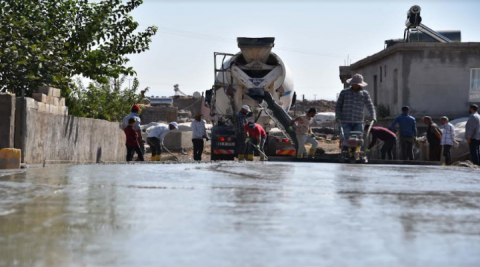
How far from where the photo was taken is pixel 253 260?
318cm

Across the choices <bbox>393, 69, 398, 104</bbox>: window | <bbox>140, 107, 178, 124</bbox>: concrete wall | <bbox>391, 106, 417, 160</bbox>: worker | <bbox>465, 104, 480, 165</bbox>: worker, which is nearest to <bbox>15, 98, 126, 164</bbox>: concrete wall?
<bbox>391, 106, 417, 160</bbox>: worker

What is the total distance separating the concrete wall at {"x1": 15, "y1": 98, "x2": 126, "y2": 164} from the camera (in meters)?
10.8

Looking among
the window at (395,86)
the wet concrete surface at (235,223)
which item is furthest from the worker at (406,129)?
the window at (395,86)

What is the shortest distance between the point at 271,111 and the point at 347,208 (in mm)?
15183

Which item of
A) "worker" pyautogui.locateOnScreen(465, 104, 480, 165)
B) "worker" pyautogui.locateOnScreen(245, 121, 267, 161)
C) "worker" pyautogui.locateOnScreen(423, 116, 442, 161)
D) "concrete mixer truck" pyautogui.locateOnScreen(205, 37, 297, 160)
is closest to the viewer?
"worker" pyautogui.locateOnScreen(465, 104, 480, 165)

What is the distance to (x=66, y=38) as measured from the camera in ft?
56.0

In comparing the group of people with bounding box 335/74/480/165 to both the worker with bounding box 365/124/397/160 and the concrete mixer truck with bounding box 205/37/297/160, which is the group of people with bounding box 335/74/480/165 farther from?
the concrete mixer truck with bounding box 205/37/297/160

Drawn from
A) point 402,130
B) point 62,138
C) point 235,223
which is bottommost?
point 235,223

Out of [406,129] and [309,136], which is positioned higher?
[406,129]

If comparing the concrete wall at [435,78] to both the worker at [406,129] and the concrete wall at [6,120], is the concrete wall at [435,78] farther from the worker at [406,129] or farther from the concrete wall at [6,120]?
the concrete wall at [6,120]

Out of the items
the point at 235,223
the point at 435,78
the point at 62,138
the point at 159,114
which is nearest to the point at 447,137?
the point at 62,138

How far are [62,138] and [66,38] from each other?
15.6 ft

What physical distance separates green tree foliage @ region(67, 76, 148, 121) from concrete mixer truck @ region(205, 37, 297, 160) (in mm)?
3332

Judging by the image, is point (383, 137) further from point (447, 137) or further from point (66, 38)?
point (66, 38)
